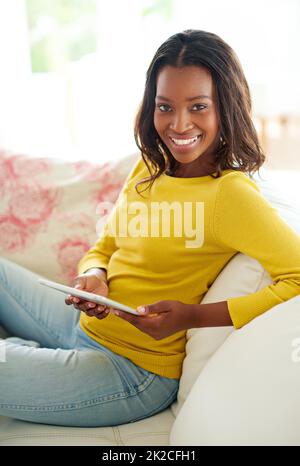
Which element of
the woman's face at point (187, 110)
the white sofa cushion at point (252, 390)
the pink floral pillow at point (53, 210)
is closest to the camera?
the white sofa cushion at point (252, 390)

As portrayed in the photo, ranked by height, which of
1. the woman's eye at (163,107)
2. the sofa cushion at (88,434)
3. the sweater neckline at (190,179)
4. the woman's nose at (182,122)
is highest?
the woman's eye at (163,107)

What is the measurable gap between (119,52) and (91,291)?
2677 millimetres

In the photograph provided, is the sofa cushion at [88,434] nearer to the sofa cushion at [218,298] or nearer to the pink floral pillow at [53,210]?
the sofa cushion at [218,298]

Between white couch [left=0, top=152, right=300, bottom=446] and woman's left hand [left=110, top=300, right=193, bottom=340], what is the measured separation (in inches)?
3.4

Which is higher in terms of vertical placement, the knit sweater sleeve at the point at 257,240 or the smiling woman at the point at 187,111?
the smiling woman at the point at 187,111

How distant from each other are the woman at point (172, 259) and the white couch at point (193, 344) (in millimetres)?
42

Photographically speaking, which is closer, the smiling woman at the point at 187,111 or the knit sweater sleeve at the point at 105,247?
the smiling woman at the point at 187,111

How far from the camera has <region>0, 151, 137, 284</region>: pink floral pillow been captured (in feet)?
5.37

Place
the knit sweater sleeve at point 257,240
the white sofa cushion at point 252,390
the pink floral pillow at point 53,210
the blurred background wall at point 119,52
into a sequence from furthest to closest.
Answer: the blurred background wall at point 119,52, the pink floral pillow at point 53,210, the knit sweater sleeve at point 257,240, the white sofa cushion at point 252,390

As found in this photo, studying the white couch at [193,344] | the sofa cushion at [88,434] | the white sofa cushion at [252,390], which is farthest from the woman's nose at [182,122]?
the sofa cushion at [88,434]

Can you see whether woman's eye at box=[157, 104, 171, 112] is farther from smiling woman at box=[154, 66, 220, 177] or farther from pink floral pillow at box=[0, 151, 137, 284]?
pink floral pillow at box=[0, 151, 137, 284]

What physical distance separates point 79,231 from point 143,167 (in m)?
0.28

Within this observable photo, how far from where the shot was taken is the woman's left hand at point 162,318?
1106 mm

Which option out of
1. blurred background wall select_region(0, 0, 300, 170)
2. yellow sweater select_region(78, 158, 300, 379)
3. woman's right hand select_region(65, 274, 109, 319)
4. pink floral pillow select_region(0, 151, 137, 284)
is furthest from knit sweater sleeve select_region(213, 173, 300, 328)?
blurred background wall select_region(0, 0, 300, 170)
